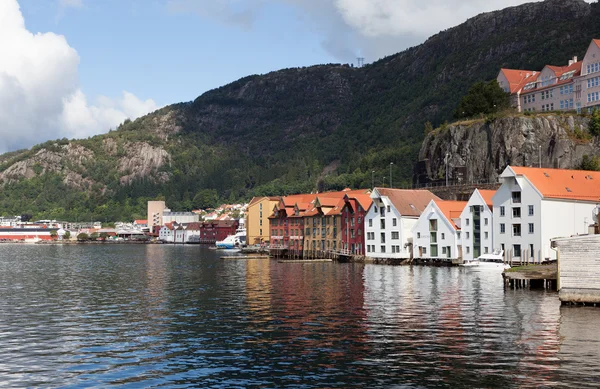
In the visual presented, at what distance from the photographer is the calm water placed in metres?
36.5

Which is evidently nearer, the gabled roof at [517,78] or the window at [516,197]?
the window at [516,197]

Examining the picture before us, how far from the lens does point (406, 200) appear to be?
13425cm

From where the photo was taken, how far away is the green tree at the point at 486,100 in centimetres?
16368

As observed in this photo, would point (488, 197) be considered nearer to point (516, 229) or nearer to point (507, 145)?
point (516, 229)

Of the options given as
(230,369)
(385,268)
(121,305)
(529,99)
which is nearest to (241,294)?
(121,305)

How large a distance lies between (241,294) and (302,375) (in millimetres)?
40481

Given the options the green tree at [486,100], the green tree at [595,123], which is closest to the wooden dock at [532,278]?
the green tree at [595,123]

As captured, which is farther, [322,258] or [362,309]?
[322,258]

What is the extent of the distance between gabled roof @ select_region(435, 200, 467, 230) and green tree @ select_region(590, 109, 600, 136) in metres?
36.0

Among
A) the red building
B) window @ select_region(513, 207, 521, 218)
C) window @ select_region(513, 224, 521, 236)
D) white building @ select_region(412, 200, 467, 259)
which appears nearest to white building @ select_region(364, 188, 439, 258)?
the red building

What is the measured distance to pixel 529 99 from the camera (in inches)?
6619

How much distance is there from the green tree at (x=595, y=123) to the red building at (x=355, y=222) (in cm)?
4825

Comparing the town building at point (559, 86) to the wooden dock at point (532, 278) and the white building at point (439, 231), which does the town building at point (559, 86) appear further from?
the wooden dock at point (532, 278)

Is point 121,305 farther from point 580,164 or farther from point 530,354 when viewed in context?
point 580,164
